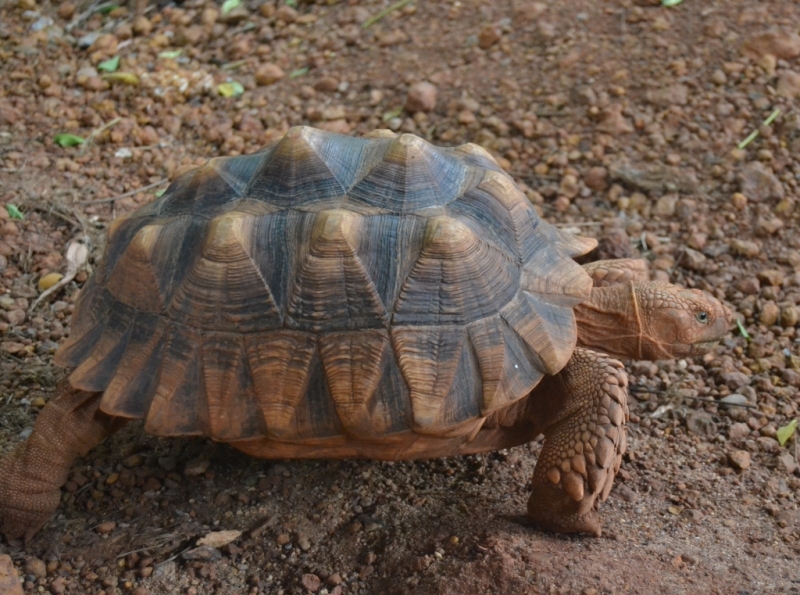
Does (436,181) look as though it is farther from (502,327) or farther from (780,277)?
(780,277)

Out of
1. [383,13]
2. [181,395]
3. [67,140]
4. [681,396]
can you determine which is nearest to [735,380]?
[681,396]

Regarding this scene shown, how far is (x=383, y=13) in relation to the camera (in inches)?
256

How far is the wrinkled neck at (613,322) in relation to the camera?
339 cm

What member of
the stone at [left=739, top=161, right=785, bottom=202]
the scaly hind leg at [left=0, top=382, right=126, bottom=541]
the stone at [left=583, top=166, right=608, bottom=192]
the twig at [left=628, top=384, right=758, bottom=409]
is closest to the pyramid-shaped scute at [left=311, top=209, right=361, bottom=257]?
the scaly hind leg at [left=0, top=382, right=126, bottom=541]

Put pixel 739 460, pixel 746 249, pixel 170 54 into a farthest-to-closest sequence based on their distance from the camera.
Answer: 1. pixel 170 54
2. pixel 746 249
3. pixel 739 460

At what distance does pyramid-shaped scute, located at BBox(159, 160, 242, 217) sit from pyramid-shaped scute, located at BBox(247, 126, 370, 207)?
3.8 inches

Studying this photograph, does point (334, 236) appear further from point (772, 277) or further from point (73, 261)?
point (772, 277)

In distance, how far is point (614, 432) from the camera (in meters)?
2.93

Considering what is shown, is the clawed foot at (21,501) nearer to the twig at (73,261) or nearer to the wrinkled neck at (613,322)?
the twig at (73,261)

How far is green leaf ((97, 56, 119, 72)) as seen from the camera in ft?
19.8

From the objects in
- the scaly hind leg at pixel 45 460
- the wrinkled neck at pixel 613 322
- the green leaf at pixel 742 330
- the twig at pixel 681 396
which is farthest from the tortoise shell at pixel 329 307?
the green leaf at pixel 742 330

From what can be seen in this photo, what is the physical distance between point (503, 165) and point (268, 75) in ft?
6.58

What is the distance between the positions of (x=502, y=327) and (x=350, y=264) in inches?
23.1

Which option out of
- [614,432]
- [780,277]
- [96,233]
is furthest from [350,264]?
[780,277]
